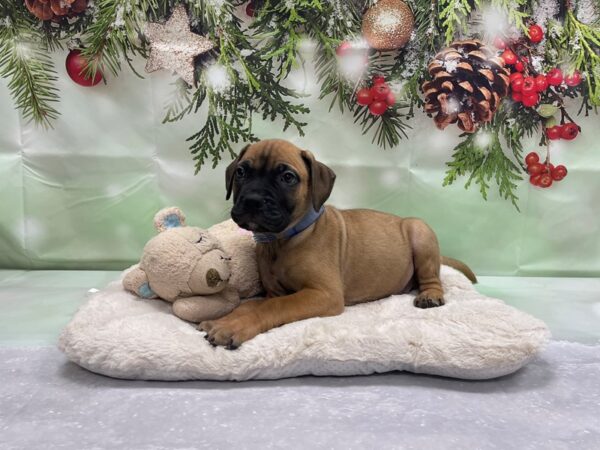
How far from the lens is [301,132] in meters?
3.47

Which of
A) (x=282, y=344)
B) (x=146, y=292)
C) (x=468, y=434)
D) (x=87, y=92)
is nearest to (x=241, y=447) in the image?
(x=282, y=344)

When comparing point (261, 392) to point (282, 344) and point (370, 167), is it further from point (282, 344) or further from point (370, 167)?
point (370, 167)

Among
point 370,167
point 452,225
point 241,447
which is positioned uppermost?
point 370,167

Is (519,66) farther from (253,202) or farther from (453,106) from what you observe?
(253,202)

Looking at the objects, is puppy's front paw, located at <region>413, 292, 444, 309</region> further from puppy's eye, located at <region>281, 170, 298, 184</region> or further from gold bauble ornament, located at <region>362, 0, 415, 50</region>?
gold bauble ornament, located at <region>362, 0, 415, 50</region>

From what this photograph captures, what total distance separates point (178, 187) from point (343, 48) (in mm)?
1314

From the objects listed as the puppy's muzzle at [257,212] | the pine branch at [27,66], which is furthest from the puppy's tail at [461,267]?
the pine branch at [27,66]

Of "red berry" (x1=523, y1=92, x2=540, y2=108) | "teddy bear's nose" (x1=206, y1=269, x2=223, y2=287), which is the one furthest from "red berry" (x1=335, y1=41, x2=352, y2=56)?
"teddy bear's nose" (x1=206, y1=269, x2=223, y2=287)

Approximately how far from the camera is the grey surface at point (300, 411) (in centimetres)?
180

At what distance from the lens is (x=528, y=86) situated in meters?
3.33

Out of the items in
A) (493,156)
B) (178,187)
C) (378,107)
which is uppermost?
(378,107)

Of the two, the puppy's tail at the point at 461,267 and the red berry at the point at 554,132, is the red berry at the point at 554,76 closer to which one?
the red berry at the point at 554,132

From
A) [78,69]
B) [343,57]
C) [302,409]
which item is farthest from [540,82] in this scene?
[78,69]

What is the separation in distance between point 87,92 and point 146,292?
145 cm
